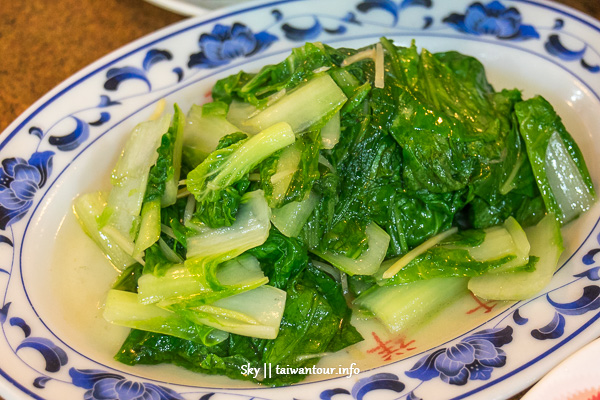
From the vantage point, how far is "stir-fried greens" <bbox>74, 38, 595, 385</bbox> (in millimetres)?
2014

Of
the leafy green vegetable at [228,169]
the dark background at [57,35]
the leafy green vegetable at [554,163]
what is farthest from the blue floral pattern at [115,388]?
the dark background at [57,35]

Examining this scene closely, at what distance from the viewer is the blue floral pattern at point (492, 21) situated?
2.74 meters

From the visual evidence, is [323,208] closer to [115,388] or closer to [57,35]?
[115,388]

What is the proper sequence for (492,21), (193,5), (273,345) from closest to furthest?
(273,345), (492,21), (193,5)

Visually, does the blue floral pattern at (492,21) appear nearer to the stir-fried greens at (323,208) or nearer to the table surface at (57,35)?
the stir-fried greens at (323,208)

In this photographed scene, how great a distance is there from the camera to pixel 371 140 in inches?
86.1

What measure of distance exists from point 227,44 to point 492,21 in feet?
4.62

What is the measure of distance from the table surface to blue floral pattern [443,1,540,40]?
92 cm

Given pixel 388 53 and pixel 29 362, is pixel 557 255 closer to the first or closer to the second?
pixel 388 53

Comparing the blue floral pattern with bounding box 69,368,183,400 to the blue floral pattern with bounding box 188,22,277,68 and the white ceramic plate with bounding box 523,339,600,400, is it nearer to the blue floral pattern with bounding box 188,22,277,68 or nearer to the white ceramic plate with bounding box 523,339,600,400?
the white ceramic plate with bounding box 523,339,600,400

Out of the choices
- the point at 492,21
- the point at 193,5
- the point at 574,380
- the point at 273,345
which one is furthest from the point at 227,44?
the point at 574,380

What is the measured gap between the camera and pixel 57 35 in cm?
350

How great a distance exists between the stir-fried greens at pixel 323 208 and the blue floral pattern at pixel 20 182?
0.69 feet

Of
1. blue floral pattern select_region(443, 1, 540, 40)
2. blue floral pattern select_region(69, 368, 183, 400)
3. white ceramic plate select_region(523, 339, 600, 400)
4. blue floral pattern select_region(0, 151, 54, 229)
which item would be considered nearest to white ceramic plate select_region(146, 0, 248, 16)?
blue floral pattern select_region(0, 151, 54, 229)
